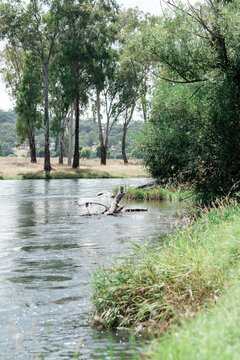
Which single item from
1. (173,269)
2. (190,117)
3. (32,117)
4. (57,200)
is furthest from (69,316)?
(32,117)

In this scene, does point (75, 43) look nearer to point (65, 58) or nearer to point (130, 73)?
point (65, 58)

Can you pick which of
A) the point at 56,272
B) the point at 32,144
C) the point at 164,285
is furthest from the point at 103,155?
the point at 164,285

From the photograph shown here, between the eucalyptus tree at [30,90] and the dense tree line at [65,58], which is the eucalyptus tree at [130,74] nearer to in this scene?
the dense tree line at [65,58]

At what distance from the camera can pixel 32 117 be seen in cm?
5709

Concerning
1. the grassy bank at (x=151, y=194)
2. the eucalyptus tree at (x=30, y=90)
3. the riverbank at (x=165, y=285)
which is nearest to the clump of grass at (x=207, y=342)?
the riverbank at (x=165, y=285)

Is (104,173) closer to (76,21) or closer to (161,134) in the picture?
(76,21)

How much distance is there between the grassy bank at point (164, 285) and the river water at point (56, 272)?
328 mm

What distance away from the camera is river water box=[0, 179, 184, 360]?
6.50m

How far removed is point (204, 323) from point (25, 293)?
205 inches

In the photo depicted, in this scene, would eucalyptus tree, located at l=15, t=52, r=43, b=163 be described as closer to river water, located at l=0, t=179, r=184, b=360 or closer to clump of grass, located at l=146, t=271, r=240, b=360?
river water, located at l=0, t=179, r=184, b=360

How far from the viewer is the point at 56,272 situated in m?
10.6

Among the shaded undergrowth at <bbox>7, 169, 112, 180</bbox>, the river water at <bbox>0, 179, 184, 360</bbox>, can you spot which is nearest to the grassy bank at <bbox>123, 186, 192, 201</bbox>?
the river water at <bbox>0, 179, 184, 360</bbox>

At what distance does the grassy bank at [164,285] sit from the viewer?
269 inches

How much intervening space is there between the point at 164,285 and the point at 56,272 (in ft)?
13.1
